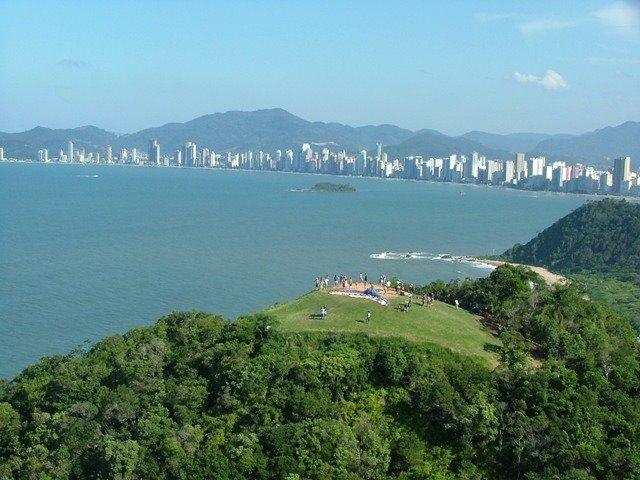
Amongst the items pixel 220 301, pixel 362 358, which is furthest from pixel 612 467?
pixel 220 301

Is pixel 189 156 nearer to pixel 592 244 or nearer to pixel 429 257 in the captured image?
pixel 429 257

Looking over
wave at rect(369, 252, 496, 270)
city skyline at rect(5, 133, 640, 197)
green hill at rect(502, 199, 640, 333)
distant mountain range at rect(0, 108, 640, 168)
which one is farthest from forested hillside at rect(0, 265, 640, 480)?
distant mountain range at rect(0, 108, 640, 168)

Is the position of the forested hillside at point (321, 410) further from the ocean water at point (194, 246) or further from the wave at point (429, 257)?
the wave at point (429, 257)

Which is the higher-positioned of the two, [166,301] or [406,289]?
[406,289]

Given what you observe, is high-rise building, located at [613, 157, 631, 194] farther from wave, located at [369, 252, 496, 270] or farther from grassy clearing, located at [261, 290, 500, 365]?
grassy clearing, located at [261, 290, 500, 365]

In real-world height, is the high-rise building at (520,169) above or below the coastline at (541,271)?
above

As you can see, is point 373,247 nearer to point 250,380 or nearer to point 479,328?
point 479,328

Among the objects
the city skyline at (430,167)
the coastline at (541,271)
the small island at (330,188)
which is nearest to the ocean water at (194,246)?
the coastline at (541,271)
